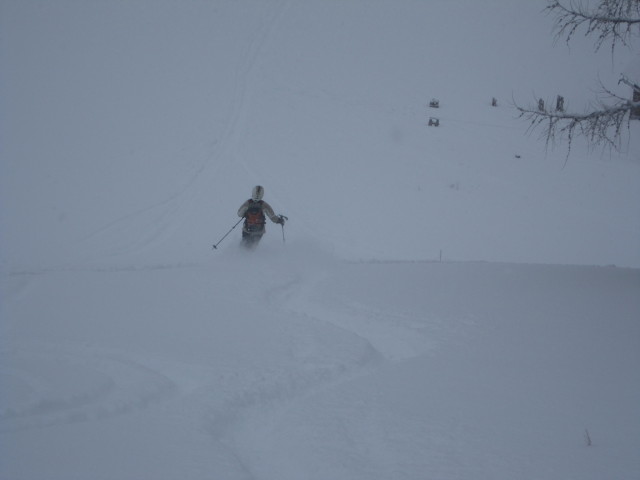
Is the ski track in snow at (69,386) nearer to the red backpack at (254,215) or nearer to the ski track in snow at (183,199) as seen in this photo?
the red backpack at (254,215)

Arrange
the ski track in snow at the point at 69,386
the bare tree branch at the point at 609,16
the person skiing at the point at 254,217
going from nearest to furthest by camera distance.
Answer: the ski track in snow at the point at 69,386 → the bare tree branch at the point at 609,16 → the person skiing at the point at 254,217

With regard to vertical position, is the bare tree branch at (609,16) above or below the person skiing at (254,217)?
above

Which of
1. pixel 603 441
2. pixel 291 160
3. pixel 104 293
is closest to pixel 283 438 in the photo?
pixel 603 441

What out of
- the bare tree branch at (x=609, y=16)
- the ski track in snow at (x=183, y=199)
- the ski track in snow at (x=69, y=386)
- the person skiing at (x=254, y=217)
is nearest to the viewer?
the ski track in snow at (x=69, y=386)

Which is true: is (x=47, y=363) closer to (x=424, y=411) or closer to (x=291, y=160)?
(x=424, y=411)

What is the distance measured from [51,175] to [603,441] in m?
17.4

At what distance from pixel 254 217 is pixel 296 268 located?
1.92m

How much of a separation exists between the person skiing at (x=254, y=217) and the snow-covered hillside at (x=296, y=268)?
400 mm

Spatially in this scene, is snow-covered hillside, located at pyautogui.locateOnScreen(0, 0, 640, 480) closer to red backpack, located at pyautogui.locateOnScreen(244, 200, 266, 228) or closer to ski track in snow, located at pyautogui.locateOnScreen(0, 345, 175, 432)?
ski track in snow, located at pyautogui.locateOnScreen(0, 345, 175, 432)

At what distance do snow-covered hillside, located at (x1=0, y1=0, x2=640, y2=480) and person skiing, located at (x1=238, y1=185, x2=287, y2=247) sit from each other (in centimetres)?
40

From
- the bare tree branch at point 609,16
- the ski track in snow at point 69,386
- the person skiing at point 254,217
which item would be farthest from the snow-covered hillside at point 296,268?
the bare tree branch at point 609,16

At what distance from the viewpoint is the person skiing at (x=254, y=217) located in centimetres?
1290

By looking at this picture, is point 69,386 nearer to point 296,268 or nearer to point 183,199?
point 296,268

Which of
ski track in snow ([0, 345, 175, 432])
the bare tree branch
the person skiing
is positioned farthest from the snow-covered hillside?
the bare tree branch
